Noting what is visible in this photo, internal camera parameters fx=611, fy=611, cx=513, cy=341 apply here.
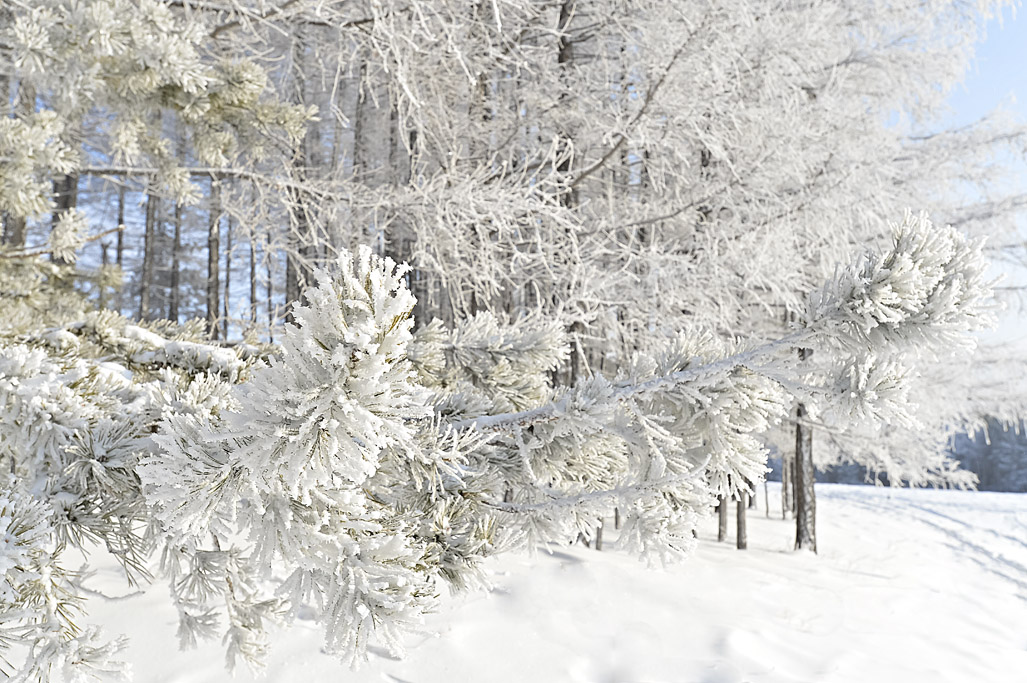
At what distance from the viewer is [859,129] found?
6137 millimetres

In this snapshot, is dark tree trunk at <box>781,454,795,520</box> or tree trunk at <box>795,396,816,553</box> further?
dark tree trunk at <box>781,454,795,520</box>

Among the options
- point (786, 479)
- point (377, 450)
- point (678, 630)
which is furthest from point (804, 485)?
point (377, 450)

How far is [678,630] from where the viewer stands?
3734 mm

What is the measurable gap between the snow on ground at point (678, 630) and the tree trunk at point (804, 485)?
120 centimetres

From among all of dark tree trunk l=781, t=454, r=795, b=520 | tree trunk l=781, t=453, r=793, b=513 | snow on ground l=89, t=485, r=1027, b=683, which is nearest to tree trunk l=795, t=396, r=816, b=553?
snow on ground l=89, t=485, r=1027, b=683

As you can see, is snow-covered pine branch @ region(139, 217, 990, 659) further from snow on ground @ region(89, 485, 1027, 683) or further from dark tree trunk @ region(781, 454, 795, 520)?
dark tree trunk @ region(781, 454, 795, 520)

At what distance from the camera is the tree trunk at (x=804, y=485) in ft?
27.0

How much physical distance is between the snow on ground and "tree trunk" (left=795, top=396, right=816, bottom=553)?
1.20m

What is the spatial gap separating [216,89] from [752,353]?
113 inches

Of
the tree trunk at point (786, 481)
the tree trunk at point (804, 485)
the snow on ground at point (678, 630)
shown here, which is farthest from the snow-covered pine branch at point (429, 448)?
the tree trunk at point (786, 481)

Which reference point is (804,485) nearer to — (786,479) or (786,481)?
(786,479)

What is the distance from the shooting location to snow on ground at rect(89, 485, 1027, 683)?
2734 millimetres

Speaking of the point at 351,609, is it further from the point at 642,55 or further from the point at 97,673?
the point at 642,55

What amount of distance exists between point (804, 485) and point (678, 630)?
18.0ft
